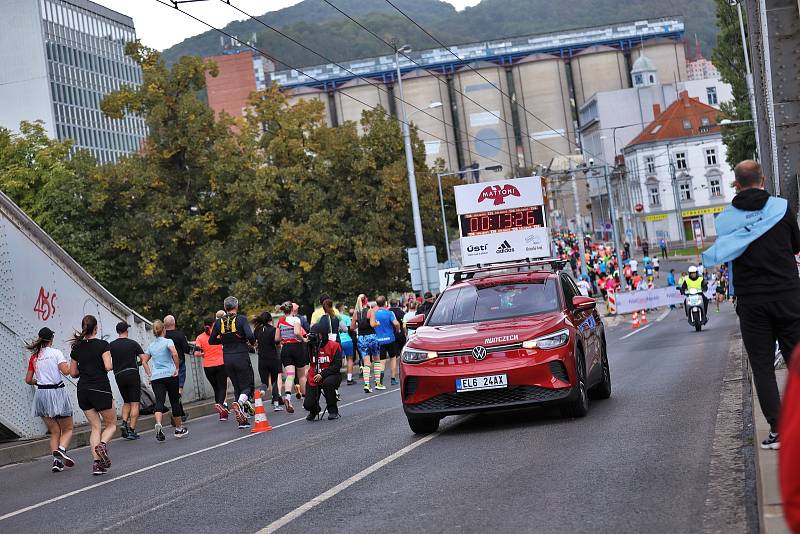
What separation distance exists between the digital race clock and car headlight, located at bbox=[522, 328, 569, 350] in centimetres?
1473

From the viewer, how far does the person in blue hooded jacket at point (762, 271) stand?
8.02 m

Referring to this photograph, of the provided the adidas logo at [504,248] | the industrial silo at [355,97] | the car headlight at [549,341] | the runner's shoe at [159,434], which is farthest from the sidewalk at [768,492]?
the industrial silo at [355,97]

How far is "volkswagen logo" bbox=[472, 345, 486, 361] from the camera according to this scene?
1237cm

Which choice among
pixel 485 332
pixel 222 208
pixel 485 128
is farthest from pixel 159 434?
pixel 485 128

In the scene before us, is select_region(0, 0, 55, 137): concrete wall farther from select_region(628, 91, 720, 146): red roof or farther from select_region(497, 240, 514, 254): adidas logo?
select_region(497, 240, 514, 254): adidas logo

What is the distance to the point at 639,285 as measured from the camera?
55.4m

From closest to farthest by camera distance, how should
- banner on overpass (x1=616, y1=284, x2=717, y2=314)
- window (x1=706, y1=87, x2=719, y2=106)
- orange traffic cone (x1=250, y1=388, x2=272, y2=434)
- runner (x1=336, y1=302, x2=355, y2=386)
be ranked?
orange traffic cone (x1=250, y1=388, x2=272, y2=434)
runner (x1=336, y1=302, x2=355, y2=386)
banner on overpass (x1=616, y1=284, x2=717, y2=314)
window (x1=706, y1=87, x2=719, y2=106)

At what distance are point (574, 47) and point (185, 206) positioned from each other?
127 meters

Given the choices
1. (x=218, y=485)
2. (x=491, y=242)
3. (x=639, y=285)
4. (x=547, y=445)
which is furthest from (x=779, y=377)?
(x=639, y=285)

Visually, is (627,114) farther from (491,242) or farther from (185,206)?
(491,242)

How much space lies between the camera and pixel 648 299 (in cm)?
4925

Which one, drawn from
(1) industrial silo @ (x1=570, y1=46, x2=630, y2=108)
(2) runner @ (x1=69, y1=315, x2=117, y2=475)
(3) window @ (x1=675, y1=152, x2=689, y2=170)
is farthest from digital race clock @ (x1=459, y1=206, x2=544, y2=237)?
(1) industrial silo @ (x1=570, y1=46, x2=630, y2=108)

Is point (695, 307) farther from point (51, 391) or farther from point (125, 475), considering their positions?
point (125, 475)

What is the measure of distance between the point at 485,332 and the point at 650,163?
352 ft
